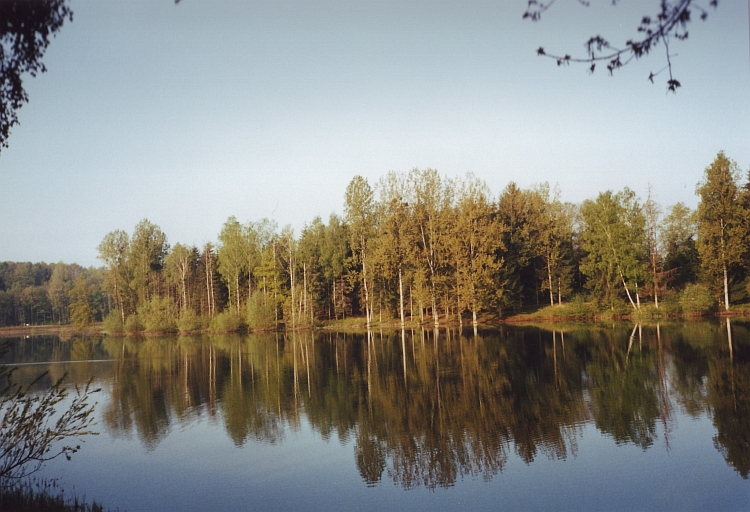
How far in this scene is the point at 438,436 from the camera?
11.2m

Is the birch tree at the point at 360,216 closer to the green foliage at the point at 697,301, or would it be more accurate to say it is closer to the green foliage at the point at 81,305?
the green foliage at the point at 697,301

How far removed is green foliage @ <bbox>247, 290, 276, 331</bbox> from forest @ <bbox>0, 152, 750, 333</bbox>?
0.20 metres

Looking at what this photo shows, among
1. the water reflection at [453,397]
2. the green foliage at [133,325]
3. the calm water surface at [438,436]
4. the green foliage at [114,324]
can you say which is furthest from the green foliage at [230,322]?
the calm water surface at [438,436]

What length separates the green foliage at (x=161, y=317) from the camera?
59500 millimetres

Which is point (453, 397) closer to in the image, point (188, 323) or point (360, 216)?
point (360, 216)

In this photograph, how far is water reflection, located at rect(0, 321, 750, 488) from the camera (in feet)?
34.4

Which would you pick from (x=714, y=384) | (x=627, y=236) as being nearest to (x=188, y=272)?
(x=627, y=236)

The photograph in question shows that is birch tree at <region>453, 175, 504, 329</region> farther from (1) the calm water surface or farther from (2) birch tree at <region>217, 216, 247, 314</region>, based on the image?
(2) birch tree at <region>217, 216, 247, 314</region>

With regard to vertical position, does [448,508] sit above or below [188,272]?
below

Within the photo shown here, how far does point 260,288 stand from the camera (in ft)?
207

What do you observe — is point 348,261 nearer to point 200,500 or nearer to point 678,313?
point 678,313

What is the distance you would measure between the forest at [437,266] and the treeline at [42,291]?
1.31ft

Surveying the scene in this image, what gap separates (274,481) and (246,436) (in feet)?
11.0

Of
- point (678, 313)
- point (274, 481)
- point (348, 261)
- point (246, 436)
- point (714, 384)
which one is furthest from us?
point (348, 261)
